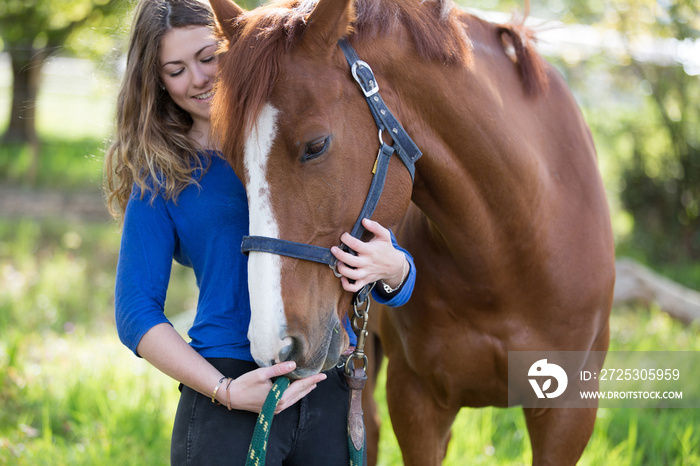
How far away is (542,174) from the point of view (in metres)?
1.96

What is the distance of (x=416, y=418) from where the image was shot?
7.39 ft

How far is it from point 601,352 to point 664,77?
6109 millimetres

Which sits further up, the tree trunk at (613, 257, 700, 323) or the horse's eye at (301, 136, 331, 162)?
the horse's eye at (301, 136, 331, 162)

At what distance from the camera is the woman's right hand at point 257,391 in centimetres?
143

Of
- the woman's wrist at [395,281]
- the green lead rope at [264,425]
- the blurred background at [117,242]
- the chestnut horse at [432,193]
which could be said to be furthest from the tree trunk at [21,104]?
the green lead rope at [264,425]

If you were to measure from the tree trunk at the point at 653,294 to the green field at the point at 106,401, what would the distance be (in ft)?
0.54

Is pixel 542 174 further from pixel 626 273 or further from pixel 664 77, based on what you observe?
pixel 664 77

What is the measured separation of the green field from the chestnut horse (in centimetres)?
104

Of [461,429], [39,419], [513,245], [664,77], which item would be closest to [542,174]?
[513,245]

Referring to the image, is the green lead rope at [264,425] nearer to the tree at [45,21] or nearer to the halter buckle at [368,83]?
the halter buckle at [368,83]

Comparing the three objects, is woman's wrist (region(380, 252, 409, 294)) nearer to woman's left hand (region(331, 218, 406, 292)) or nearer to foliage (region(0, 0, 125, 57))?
woman's left hand (region(331, 218, 406, 292))

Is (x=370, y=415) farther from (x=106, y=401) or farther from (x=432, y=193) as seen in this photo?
(x=432, y=193)

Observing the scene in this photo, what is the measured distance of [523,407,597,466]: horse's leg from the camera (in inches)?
84.3

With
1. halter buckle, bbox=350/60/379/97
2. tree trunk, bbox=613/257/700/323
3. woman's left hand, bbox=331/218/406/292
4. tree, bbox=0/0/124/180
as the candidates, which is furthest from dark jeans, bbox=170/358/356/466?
tree, bbox=0/0/124/180
